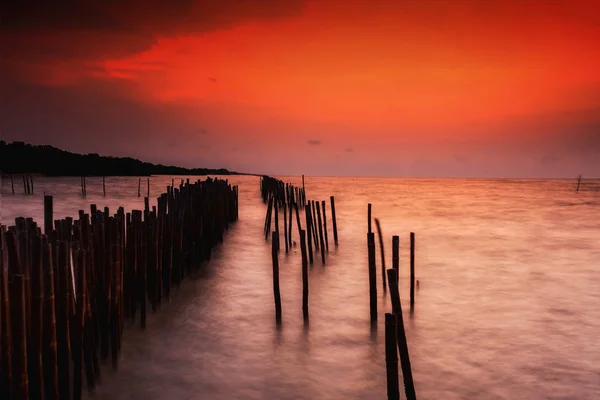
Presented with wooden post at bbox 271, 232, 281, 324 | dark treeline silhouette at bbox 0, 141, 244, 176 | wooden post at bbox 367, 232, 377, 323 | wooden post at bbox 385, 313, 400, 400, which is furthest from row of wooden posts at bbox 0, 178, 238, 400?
dark treeline silhouette at bbox 0, 141, 244, 176

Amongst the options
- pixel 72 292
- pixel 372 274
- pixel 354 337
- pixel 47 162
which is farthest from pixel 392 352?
pixel 47 162

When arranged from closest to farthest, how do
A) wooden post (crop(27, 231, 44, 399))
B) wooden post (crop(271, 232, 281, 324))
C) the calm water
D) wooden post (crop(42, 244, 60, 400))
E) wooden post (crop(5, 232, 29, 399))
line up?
wooden post (crop(5, 232, 29, 399)) → wooden post (crop(27, 231, 44, 399)) → wooden post (crop(42, 244, 60, 400)) → the calm water → wooden post (crop(271, 232, 281, 324))

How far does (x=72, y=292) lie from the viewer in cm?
384

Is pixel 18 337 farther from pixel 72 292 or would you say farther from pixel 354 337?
pixel 354 337

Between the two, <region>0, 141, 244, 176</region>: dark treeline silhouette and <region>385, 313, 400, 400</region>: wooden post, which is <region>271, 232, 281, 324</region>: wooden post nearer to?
<region>385, 313, 400, 400</region>: wooden post

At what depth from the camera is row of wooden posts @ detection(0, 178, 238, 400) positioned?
3113 mm

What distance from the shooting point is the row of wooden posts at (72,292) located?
311 cm

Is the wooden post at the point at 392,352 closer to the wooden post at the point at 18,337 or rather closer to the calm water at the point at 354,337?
the calm water at the point at 354,337

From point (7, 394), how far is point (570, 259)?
14.2 metres

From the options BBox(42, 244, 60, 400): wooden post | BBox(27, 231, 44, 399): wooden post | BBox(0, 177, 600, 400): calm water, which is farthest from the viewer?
BBox(0, 177, 600, 400): calm water

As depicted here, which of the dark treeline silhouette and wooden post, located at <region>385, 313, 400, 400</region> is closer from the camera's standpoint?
wooden post, located at <region>385, 313, 400, 400</region>

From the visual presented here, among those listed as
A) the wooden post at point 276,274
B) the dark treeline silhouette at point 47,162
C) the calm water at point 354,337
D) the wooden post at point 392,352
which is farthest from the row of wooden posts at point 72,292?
the dark treeline silhouette at point 47,162

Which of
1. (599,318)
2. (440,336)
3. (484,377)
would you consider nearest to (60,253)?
(484,377)

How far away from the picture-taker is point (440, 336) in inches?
250
